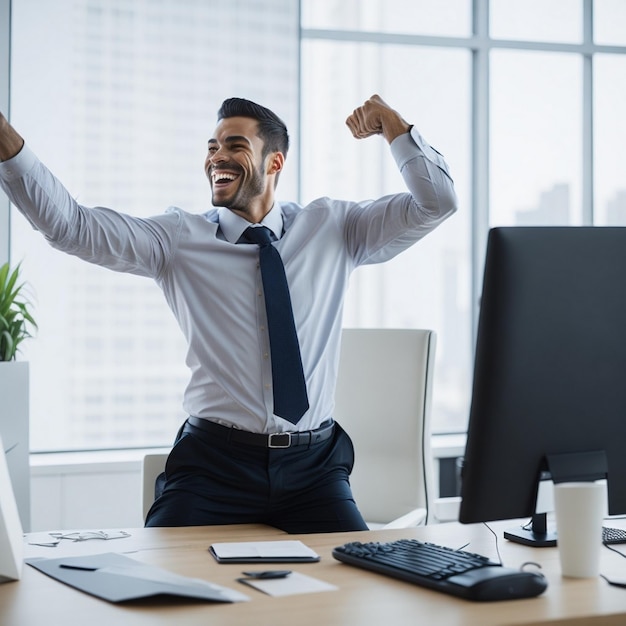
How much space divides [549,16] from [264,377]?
10.5 ft

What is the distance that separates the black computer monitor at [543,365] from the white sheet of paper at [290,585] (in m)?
0.24

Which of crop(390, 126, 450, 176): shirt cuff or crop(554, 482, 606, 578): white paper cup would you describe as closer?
crop(554, 482, 606, 578): white paper cup

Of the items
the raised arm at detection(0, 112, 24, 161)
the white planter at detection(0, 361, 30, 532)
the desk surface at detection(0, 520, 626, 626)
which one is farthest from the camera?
the white planter at detection(0, 361, 30, 532)

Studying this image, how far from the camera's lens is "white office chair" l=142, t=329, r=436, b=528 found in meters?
2.79

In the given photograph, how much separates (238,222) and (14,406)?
1258 mm

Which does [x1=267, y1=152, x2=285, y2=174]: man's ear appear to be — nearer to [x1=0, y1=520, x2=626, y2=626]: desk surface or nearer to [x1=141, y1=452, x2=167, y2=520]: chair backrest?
[x1=141, y1=452, x2=167, y2=520]: chair backrest

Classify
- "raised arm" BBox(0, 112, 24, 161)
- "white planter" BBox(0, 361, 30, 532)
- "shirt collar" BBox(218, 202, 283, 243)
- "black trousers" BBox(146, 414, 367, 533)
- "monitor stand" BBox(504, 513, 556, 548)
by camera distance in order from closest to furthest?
1. "monitor stand" BBox(504, 513, 556, 548)
2. "raised arm" BBox(0, 112, 24, 161)
3. "black trousers" BBox(146, 414, 367, 533)
4. "shirt collar" BBox(218, 202, 283, 243)
5. "white planter" BBox(0, 361, 30, 532)

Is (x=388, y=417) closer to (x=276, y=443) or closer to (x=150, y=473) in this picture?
(x=276, y=443)

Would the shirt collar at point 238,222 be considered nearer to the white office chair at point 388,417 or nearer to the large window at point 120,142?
the white office chair at point 388,417

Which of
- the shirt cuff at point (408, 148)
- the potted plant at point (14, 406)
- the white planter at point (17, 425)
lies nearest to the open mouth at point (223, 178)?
the shirt cuff at point (408, 148)

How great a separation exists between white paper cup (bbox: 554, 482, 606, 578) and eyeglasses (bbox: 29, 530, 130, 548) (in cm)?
82

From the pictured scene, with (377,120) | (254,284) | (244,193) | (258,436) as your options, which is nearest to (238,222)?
(244,193)

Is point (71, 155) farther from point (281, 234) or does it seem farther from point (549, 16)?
point (549, 16)

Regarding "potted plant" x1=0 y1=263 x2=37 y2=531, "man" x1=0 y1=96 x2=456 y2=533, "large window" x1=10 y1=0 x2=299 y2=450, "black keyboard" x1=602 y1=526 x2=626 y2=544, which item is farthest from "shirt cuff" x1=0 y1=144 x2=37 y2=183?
"large window" x1=10 y1=0 x2=299 y2=450
